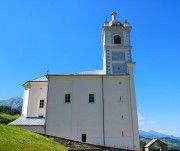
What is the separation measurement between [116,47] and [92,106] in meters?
9.27

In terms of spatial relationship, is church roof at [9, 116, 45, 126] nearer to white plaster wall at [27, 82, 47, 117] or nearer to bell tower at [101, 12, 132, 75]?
white plaster wall at [27, 82, 47, 117]

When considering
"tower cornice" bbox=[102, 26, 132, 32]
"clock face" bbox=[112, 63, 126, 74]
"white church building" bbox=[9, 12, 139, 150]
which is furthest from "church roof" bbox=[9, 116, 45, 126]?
"tower cornice" bbox=[102, 26, 132, 32]

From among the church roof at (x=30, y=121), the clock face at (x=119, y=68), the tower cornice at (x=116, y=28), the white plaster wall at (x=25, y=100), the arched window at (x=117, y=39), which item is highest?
the tower cornice at (x=116, y=28)

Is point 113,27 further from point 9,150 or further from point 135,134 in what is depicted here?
point 9,150

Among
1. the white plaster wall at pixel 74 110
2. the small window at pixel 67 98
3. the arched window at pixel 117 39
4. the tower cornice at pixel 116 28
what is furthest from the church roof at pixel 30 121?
the tower cornice at pixel 116 28

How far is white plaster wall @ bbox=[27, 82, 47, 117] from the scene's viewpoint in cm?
2881

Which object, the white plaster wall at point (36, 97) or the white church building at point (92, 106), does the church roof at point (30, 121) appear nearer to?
the white church building at point (92, 106)

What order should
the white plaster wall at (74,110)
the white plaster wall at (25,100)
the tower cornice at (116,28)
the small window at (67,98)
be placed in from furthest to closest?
the tower cornice at (116,28) < the white plaster wall at (25,100) < the small window at (67,98) < the white plaster wall at (74,110)

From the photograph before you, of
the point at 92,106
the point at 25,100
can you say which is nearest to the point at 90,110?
the point at 92,106

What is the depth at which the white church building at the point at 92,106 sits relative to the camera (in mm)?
25422

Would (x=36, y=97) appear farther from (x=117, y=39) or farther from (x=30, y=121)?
(x=117, y=39)

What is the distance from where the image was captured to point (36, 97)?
29688 millimetres

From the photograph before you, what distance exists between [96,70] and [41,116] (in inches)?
399

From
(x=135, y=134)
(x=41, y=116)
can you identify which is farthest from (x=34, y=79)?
(x=135, y=134)
